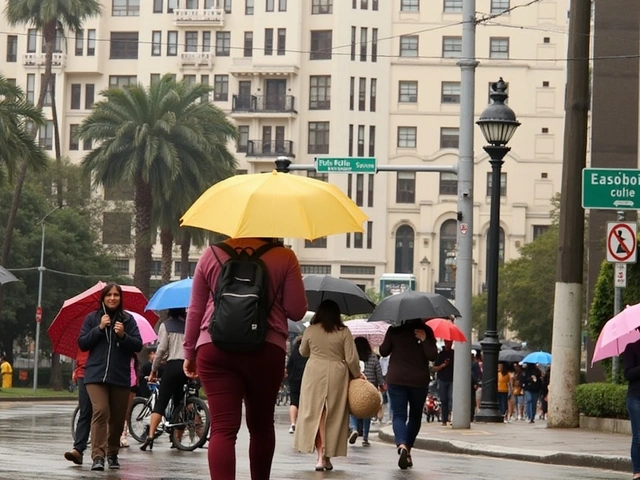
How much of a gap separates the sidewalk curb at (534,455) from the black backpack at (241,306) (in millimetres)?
8131

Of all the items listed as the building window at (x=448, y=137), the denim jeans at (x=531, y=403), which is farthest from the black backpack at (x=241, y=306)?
the building window at (x=448, y=137)

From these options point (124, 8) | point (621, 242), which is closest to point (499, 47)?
point (124, 8)

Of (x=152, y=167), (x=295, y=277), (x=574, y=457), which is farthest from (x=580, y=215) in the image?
(x=152, y=167)

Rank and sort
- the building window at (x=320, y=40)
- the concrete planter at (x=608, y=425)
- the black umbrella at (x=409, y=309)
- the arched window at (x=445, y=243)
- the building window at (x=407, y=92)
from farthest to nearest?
1. the building window at (x=407, y=92)
2. the building window at (x=320, y=40)
3. the arched window at (x=445, y=243)
4. the concrete planter at (x=608, y=425)
5. the black umbrella at (x=409, y=309)

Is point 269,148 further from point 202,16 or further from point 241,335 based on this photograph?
point 241,335

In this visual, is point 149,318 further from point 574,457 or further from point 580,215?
point 580,215

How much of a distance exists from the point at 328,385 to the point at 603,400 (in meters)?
8.94

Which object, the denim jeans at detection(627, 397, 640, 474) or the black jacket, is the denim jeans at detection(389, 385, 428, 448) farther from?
the black jacket

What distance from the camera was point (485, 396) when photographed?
26.2m

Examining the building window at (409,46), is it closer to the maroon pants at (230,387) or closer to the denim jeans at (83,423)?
the denim jeans at (83,423)

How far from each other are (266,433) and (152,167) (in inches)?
1904

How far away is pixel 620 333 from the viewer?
1232 cm

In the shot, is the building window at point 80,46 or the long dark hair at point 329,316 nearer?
the long dark hair at point 329,316

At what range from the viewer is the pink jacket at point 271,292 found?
908 centimetres
